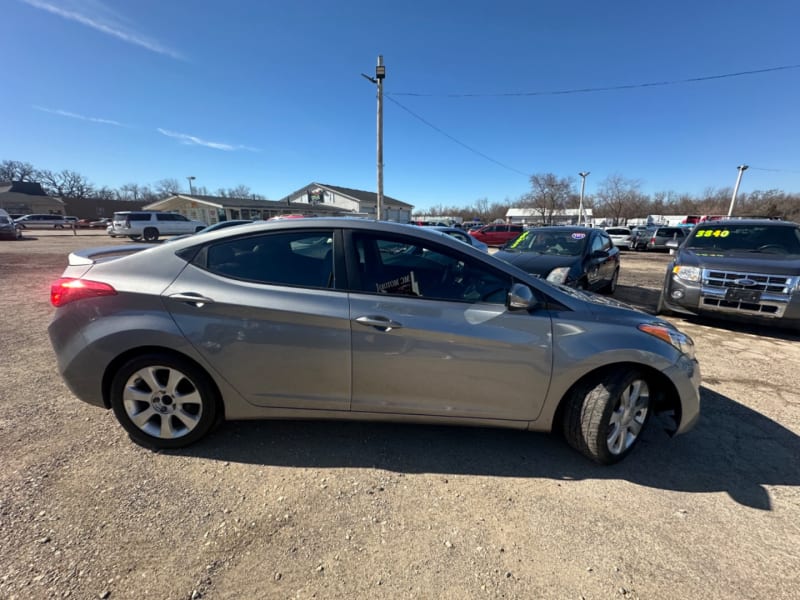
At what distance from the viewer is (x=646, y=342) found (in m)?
2.30

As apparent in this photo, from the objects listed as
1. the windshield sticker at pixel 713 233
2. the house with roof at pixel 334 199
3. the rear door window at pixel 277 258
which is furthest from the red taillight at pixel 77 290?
the house with roof at pixel 334 199

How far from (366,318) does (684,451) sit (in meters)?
2.57

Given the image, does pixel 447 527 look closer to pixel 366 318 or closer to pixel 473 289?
pixel 366 318

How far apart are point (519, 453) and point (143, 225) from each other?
92.1 feet

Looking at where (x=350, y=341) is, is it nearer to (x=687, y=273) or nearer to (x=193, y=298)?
(x=193, y=298)

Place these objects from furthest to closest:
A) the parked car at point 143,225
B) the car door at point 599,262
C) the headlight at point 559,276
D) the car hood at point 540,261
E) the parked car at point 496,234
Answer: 1. the parked car at point 496,234
2. the parked car at point 143,225
3. the car door at point 599,262
4. the car hood at point 540,261
5. the headlight at point 559,276

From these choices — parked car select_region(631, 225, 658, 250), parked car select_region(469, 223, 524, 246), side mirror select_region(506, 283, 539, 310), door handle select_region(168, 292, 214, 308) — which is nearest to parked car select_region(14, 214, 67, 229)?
parked car select_region(469, 223, 524, 246)

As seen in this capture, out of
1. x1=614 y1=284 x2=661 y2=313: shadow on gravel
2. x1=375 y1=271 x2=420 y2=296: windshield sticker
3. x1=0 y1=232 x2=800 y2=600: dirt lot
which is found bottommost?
x1=0 y1=232 x2=800 y2=600: dirt lot

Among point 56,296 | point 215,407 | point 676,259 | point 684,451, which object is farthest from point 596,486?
point 676,259

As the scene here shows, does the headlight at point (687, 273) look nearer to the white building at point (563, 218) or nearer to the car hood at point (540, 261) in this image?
the car hood at point (540, 261)

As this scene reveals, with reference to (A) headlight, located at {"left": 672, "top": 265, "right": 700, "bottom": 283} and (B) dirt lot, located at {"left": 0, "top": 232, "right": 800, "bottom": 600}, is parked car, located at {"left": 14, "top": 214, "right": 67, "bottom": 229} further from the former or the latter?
(A) headlight, located at {"left": 672, "top": 265, "right": 700, "bottom": 283}

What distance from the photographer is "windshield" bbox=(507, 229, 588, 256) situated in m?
6.57

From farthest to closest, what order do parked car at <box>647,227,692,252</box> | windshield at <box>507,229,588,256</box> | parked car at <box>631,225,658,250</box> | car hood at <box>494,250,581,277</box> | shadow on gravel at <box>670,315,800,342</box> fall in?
parked car at <box>631,225,658,250</box> < parked car at <box>647,227,692,252</box> < windshield at <box>507,229,588,256</box> < car hood at <box>494,250,581,277</box> < shadow on gravel at <box>670,315,800,342</box>

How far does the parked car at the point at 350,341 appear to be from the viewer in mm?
2236
